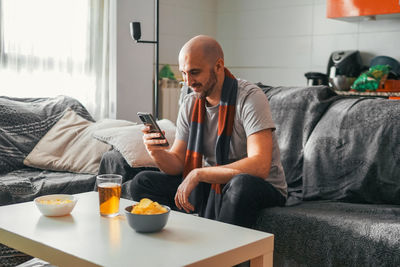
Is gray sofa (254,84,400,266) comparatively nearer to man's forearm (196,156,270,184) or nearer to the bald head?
man's forearm (196,156,270,184)

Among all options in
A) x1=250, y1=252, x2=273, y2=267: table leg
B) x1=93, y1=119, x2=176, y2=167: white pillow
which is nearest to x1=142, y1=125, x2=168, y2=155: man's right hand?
x1=93, y1=119, x2=176, y2=167: white pillow

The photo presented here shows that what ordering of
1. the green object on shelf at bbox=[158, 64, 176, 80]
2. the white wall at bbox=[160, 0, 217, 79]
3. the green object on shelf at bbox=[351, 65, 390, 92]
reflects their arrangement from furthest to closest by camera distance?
the white wall at bbox=[160, 0, 217, 79], the green object on shelf at bbox=[158, 64, 176, 80], the green object on shelf at bbox=[351, 65, 390, 92]

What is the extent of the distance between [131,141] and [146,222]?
4.26 feet

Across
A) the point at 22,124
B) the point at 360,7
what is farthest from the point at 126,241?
the point at 360,7

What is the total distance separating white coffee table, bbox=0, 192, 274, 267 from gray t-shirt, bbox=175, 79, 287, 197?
58 cm

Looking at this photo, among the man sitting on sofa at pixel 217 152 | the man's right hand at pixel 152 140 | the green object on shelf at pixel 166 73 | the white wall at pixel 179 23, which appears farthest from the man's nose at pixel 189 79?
the white wall at pixel 179 23

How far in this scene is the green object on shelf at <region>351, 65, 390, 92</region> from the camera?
156 inches

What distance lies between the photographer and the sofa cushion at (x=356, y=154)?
7.27 feet

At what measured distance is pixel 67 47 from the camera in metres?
3.99

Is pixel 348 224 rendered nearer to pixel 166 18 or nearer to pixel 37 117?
pixel 37 117

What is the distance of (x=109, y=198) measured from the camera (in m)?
1.64

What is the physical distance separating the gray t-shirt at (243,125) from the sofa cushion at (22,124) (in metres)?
1.22

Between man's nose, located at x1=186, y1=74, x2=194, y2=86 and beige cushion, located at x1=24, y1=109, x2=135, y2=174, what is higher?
man's nose, located at x1=186, y1=74, x2=194, y2=86

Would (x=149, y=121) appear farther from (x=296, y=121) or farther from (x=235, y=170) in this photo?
(x=296, y=121)
